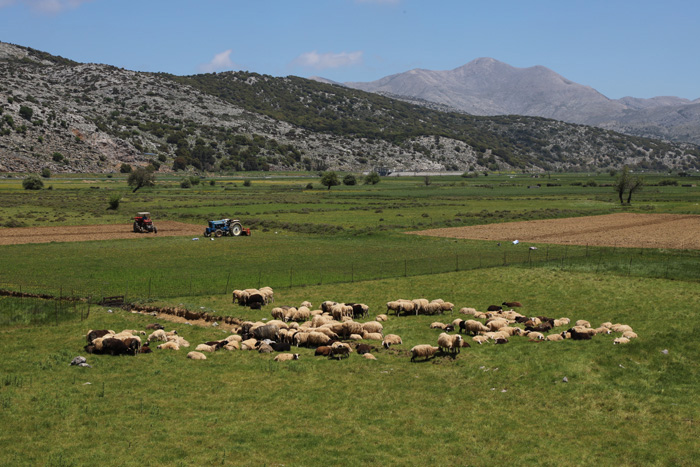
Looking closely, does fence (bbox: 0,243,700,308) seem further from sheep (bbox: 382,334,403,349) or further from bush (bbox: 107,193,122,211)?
bush (bbox: 107,193,122,211)

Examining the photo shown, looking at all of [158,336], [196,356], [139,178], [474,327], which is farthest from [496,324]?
[139,178]

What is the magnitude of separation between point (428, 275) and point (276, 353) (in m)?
21.2

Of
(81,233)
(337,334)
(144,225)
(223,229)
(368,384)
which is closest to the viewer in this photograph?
(368,384)

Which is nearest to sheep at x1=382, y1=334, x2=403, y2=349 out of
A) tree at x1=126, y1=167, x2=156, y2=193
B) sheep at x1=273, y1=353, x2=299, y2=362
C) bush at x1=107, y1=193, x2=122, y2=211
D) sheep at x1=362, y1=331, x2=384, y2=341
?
sheep at x1=362, y1=331, x2=384, y2=341

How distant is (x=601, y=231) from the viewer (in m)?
73.2

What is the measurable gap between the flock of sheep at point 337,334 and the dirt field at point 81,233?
42.5 metres

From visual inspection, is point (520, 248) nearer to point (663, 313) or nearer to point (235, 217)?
point (663, 313)

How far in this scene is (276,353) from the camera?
80.9 ft

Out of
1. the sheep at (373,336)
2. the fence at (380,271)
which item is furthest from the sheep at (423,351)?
the fence at (380,271)

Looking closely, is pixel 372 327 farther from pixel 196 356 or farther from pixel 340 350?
pixel 196 356

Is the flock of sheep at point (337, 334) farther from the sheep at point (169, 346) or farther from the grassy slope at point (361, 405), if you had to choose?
the grassy slope at point (361, 405)

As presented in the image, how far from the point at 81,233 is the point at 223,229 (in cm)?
1698

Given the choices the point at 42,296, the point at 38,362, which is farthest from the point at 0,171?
the point at 38,362

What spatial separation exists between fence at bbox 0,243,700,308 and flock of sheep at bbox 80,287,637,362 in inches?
367
